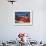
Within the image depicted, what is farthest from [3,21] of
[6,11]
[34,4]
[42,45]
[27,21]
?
[42,45]

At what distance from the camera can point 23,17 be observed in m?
4.71

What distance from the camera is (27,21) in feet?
15.4

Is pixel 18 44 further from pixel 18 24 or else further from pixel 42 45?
pixel 18 24

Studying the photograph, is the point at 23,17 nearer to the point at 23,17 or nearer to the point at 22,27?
the point at 23,17

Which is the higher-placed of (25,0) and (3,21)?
(25,0)

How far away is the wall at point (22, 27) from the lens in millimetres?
4652

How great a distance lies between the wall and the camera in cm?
465

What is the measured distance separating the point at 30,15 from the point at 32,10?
18 centimetres

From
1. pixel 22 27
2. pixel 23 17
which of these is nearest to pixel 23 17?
pixel 23 17

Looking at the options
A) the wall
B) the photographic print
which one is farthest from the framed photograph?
the wall

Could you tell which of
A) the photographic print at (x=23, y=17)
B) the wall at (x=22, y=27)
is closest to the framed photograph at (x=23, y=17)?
the photographic print at (x=23, y=17)

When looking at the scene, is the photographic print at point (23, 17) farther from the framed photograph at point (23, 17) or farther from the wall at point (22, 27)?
the wall at point (22, 27)

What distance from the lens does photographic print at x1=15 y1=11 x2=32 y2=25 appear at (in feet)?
15.3

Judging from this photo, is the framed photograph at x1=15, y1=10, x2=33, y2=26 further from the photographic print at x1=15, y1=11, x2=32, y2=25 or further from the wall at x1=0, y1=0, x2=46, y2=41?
the wall at x1=0, y1=0, x2=46, y2=41
